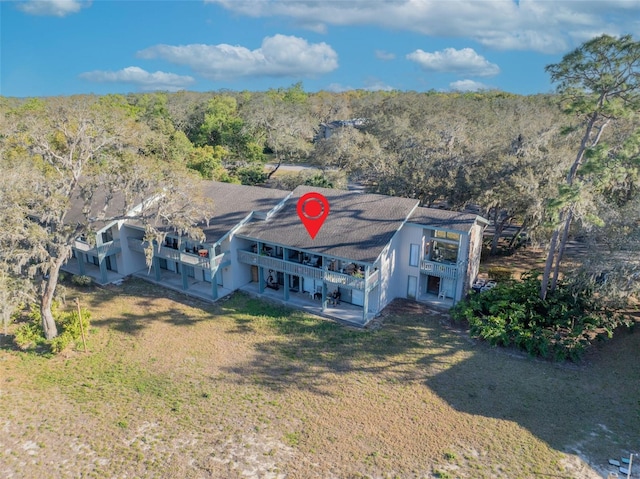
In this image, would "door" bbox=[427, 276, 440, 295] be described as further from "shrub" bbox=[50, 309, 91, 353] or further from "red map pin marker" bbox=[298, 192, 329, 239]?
"shrub" bbox=[50, 309, 91, 353]

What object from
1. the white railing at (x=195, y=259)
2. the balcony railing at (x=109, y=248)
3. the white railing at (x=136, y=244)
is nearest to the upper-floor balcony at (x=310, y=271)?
the white railing at (x=195, y=259)

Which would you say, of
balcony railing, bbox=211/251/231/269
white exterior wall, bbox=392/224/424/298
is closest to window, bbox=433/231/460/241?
white exterior wall, bbox=392/224/424/298

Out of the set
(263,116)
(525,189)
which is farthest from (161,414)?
(263,116)

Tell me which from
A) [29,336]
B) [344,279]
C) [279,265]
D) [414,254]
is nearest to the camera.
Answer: [29,336]

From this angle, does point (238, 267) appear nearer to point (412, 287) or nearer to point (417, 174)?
point (412, 287)

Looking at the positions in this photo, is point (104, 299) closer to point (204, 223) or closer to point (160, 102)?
point (204, 223)

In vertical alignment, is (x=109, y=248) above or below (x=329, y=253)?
below

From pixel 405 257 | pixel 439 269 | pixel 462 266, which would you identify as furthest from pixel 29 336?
pixel 462 266
